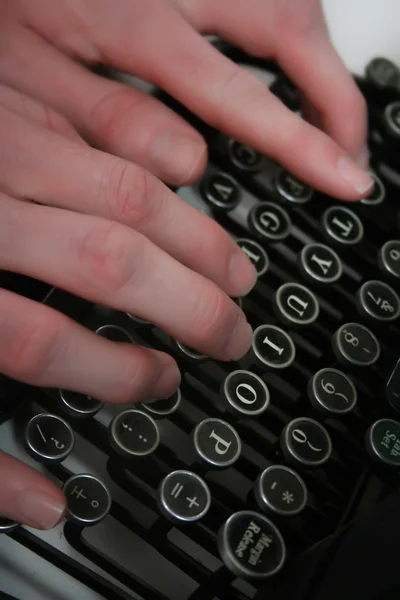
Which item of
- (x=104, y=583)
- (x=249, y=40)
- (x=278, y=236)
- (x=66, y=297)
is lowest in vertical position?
(x=104, y=583)

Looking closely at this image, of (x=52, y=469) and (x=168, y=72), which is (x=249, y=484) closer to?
(x=52, y=469)

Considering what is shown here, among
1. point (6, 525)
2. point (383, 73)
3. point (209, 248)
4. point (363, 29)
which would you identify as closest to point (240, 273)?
point (209, 248)

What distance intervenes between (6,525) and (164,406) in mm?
199

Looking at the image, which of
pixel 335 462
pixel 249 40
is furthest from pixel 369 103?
pixel 335 462

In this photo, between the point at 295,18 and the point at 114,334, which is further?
the point at 295,18

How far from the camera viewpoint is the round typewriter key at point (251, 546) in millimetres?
522

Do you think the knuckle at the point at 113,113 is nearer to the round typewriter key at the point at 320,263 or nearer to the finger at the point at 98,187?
the finger at the point at 98,187

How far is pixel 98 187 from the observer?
597mm

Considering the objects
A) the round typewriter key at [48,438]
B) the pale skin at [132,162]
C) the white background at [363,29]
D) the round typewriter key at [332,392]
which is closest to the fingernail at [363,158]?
the pale skin at [132,162]

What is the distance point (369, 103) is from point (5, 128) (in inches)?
22.5

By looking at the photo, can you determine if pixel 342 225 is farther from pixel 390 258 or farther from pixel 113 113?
pixel 113 113

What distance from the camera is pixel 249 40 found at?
790 millimetres

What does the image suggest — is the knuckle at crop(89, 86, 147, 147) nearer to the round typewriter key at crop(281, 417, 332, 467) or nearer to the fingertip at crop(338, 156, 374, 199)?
the fingertip at crop(338, 156, 374, 199)

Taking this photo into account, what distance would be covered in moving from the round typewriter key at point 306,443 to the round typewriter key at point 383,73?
22.2 inches
